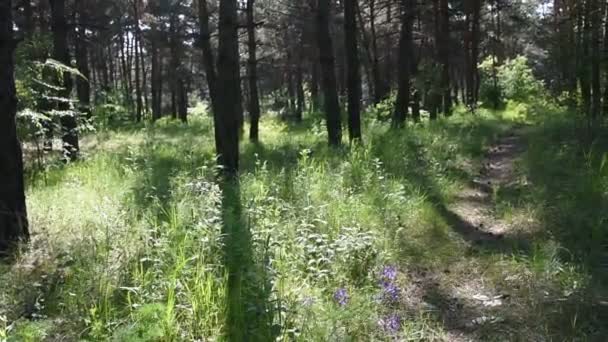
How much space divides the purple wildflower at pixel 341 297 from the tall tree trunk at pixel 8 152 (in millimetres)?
2794

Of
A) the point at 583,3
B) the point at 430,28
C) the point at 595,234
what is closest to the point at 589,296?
the point at 595,234

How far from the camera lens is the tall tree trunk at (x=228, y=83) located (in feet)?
26.3

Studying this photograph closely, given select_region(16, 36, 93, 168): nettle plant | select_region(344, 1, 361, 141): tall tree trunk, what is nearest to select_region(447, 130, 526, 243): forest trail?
select_region(344, 1, 361, 141): tall tree trunk

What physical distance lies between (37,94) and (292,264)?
213 inches

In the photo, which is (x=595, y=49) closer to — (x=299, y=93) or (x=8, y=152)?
(x=8, y=152)

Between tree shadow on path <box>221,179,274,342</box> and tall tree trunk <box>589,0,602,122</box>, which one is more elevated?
tall tree trunk <box>589,0,602,122</box>

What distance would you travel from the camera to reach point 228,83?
26.8 ft

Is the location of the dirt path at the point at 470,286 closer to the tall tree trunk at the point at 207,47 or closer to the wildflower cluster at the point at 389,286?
the wildflower cluster at the point at 389,286

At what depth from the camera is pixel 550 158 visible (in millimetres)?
8453

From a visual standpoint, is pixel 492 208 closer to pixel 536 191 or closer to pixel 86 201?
pixel 536 191

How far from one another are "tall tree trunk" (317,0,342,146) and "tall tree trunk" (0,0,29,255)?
24.3ft

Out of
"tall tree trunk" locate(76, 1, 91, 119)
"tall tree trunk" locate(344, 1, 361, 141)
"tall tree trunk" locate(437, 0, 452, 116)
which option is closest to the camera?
"tall tree trunk" locate(344, 1, 361, 141)

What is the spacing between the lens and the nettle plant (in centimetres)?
686

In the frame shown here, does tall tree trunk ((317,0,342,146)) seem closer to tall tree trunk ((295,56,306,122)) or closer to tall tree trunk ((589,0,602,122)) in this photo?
tall tree trunk ((589,0,602,122))
